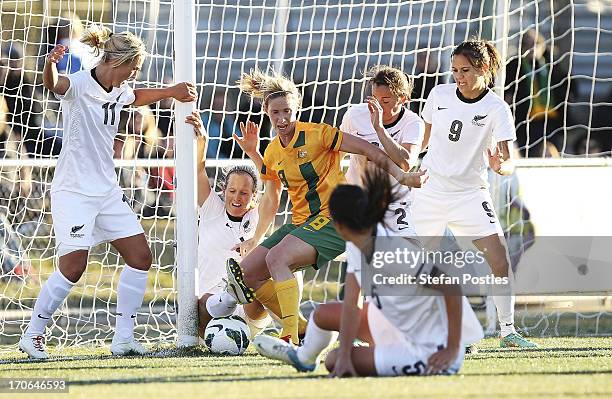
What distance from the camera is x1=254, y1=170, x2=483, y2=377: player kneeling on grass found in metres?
4.88

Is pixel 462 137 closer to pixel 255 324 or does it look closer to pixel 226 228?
pixel 226 228

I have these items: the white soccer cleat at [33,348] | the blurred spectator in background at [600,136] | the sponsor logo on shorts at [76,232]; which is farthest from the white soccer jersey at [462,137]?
the blurred spectator in background at [600,136]

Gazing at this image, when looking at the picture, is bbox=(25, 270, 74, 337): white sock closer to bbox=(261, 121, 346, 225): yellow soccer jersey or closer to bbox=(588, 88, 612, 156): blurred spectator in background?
bbox=(261, 121, 346, 225): yellow soccer jersey

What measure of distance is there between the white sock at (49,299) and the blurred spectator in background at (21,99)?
233 cm

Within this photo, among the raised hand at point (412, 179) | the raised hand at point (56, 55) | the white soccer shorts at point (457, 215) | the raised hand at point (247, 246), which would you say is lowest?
the raised hand at point (247, 246)

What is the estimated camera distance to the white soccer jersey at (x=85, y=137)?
6410 mm

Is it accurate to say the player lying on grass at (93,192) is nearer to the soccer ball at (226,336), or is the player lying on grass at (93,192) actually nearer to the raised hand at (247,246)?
the soccer ball at (226,336)

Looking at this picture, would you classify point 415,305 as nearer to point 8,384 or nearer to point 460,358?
point 460,358

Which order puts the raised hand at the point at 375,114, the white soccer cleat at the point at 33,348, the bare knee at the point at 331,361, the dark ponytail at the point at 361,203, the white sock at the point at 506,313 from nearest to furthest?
the dark ponytail at the point at 361,203 → the bare knee at the point at 331,361 → the raised hand at the point at 375,114 → the white soccer cleat at the point at 33,348 → the white sock at the point at 506,313

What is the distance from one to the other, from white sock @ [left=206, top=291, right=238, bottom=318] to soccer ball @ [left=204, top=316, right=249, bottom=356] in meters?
0.05

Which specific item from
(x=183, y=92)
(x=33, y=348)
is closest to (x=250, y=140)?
(x=183, y=92)

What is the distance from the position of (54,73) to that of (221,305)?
5.51ft

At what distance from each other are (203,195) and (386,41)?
2748mm

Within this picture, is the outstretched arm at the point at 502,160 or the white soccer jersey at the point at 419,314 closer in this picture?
the white soccer jersey at the point at 419,314
